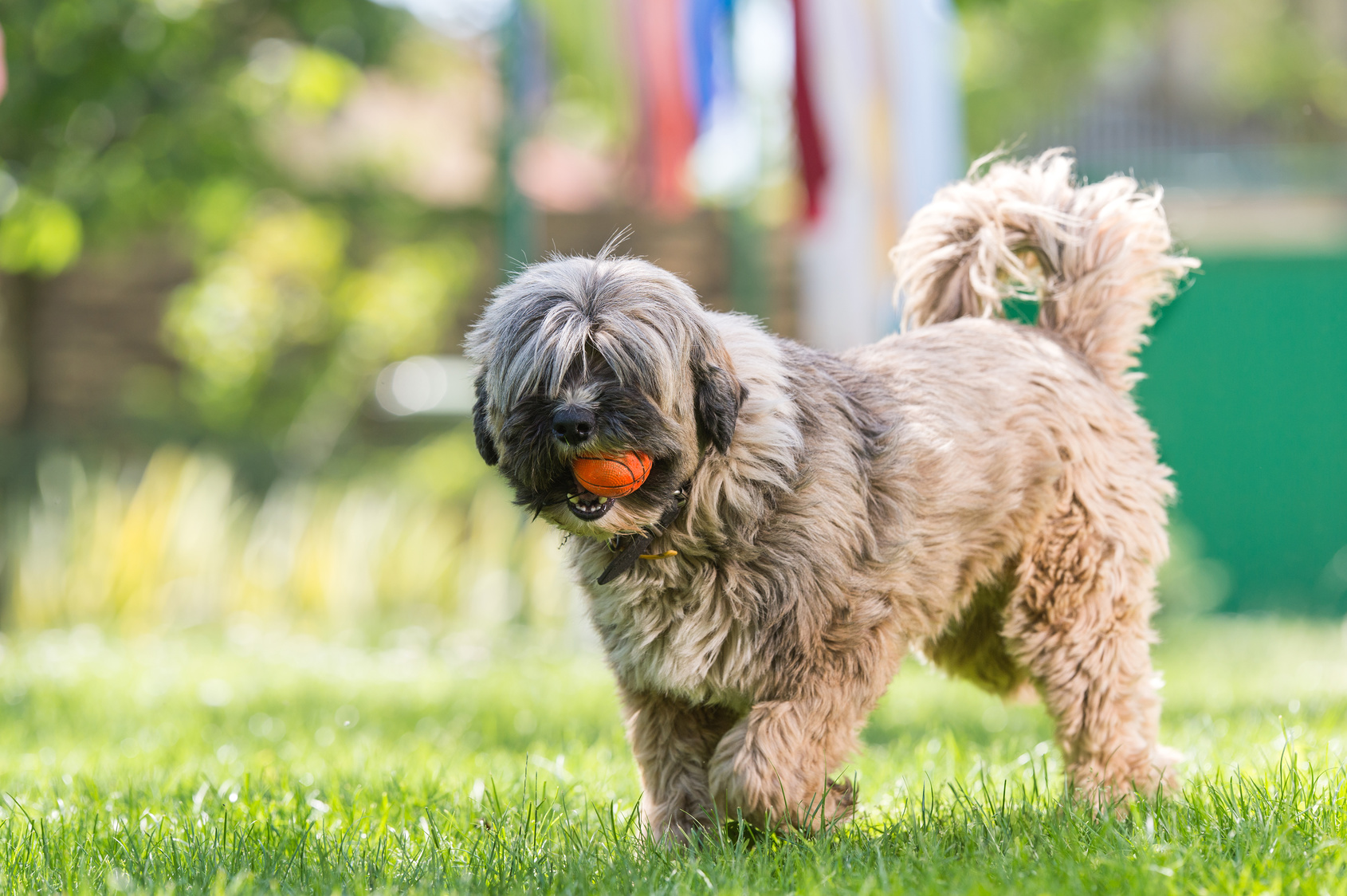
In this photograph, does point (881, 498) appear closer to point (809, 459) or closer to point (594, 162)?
point (809, 459)

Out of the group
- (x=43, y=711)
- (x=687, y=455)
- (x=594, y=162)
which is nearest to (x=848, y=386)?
(x=687, y=455)

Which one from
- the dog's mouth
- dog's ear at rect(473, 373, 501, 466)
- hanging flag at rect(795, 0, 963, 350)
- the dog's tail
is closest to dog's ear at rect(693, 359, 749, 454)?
the dog's mouth

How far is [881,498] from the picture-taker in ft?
12.3

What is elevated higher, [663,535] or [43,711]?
[663,535]

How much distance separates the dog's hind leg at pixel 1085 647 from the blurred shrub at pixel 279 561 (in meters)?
5.63

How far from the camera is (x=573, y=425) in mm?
3205

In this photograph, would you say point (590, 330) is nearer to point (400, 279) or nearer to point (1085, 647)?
point (1085, 647)

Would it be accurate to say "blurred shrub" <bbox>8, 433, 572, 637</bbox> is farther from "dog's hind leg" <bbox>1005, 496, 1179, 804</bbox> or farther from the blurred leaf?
"dog's hind leg" <bbox>1005, 496, 1179, 804</bbox>

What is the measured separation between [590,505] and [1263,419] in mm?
9583

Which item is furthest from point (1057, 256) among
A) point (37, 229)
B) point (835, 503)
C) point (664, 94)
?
point (37, 229)

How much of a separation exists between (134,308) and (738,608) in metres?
11.5

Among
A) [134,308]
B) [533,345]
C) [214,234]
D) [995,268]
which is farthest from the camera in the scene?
[134,308]

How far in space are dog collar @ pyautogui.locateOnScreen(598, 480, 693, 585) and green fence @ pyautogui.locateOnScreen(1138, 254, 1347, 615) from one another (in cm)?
875

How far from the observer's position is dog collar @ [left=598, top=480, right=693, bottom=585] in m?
3.47
